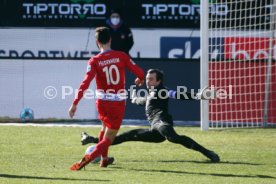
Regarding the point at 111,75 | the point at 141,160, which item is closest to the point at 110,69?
the point at 111,75

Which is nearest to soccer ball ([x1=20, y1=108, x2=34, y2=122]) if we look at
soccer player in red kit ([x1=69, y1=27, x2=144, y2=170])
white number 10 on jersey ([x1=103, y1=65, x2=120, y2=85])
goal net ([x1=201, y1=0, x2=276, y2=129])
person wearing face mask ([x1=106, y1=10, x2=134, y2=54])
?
person wearing face mask ([x1=106, y1=10, x2=134, y2=54])

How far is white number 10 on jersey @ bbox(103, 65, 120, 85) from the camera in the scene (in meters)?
11.6

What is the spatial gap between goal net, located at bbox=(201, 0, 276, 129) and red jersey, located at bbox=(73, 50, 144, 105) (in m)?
7.63

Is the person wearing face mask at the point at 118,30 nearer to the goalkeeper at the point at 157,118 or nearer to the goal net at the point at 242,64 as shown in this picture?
the goal net at the point at 242,64

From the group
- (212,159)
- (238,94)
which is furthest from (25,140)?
(238,94)

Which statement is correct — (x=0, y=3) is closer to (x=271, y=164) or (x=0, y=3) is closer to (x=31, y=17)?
(x=31, y=17)

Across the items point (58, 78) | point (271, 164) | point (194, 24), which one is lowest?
point (271, 164)

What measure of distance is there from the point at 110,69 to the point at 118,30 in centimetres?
859

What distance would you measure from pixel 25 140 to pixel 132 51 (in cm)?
542

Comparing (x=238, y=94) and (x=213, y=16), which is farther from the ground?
(x=213, y=16)

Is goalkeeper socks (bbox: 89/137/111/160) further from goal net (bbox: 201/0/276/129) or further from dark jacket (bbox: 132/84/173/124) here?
goal net (bbox: 201/0/276/129)

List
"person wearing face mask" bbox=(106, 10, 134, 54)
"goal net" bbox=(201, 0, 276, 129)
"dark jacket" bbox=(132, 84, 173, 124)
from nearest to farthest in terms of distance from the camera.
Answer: "dark jacket" bbox=(132, 84, 173, 124) < "goal net" bbox=(201, 0, 276, 129) < "person wearing face mask" bbox=(106, 10, 134, 54)

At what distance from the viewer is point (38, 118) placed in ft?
66.8

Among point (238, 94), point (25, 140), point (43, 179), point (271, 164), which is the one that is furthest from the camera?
point (238, 94)
